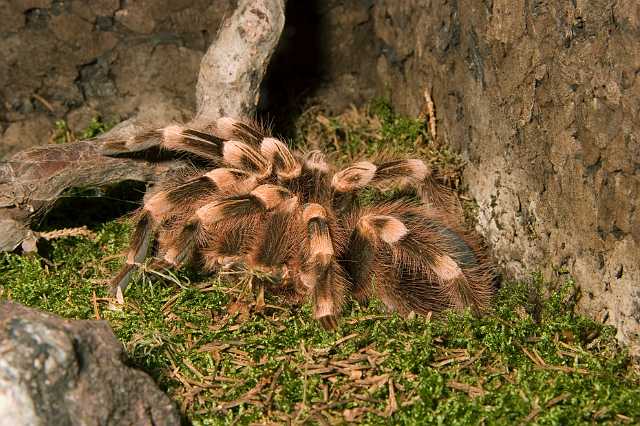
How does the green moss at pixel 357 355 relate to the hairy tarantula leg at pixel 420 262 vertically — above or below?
below

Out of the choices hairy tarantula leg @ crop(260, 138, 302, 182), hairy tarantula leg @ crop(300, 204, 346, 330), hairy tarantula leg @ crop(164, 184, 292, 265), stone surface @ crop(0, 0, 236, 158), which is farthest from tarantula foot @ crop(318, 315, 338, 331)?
stone surface @ crop(0, 0, 236, 158)

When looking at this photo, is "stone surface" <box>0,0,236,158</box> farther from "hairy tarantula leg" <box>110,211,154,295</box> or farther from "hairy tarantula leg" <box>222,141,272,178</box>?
"hairy tarantula leg" <box>110,211,154,295</box>

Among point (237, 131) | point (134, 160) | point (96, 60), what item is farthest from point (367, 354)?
Answer: point (96, 60)

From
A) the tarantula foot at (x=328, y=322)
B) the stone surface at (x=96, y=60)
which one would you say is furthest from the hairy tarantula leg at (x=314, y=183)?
the stone surface at (x=96, y=60)

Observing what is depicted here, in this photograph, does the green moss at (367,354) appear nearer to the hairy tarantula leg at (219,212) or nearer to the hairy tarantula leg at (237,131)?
the hairy tarantula leg at (219,212)

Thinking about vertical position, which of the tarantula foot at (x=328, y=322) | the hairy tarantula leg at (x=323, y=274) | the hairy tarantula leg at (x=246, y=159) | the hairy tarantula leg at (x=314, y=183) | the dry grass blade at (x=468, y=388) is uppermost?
the hairy tarantula leg at (x=246, y=159)

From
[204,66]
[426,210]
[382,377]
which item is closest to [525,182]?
[426,210]

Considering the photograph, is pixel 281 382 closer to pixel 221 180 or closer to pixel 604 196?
pixel 221 180
